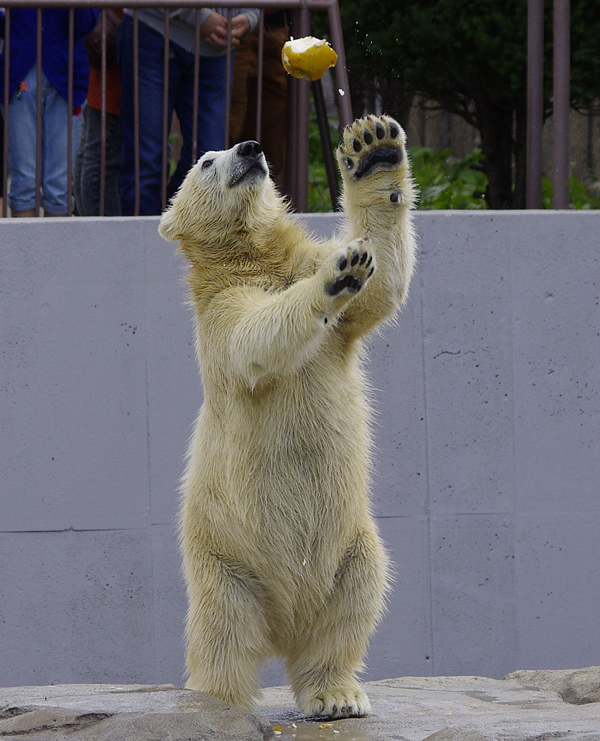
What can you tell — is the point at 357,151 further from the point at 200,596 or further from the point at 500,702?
the point at 500,702

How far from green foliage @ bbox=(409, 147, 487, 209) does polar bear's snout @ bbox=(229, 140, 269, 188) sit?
3.86 m

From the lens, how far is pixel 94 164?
5.37 meters

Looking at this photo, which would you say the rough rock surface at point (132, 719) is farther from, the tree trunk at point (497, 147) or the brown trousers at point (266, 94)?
the tree trunk at point (497, 147)

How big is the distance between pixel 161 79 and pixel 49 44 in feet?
1.96

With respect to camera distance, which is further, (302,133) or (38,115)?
(302,133)

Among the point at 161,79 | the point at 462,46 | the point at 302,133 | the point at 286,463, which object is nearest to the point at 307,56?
the point at 302,133

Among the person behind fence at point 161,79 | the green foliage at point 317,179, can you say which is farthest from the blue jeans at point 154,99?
the green foliage at point 317,179

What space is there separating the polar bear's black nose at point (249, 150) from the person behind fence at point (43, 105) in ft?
6.80

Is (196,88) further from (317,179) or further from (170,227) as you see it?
(317,179)

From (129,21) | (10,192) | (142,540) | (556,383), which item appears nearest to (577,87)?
(556,383)

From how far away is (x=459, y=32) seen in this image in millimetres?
6102

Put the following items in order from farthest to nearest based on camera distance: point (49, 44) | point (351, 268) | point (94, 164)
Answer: point (94, 164) < point (49, 44) < point (351, 268)

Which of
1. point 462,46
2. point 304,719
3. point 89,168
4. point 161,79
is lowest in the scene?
point 304,719

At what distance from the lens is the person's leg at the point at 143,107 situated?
16.6ft
